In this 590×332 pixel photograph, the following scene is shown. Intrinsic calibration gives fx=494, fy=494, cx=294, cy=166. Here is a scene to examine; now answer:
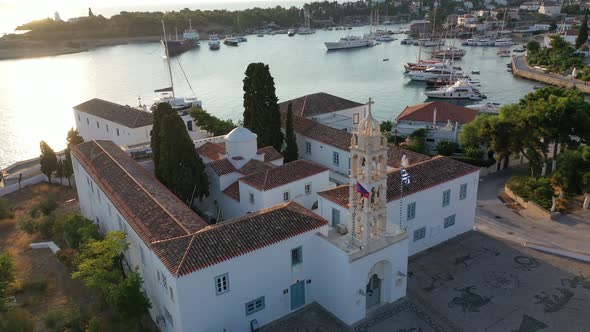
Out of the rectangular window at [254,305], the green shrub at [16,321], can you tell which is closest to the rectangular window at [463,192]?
the rectangular window at [254,305]

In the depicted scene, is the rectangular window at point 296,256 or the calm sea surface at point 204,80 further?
the calm sea surface at point 204,80

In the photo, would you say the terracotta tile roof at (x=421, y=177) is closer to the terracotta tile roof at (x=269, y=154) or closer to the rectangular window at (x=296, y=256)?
the rectangular window at (x=296, y=256)

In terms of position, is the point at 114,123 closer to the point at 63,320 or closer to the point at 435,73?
the point at 63,320

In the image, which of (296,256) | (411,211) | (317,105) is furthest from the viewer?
(317,105)

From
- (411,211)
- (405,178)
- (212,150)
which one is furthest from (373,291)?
(212,150)

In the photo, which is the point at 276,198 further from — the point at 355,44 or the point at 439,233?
the point at 355,44

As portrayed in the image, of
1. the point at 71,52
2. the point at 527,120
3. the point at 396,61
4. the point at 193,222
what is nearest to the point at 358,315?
the point at 193,222
